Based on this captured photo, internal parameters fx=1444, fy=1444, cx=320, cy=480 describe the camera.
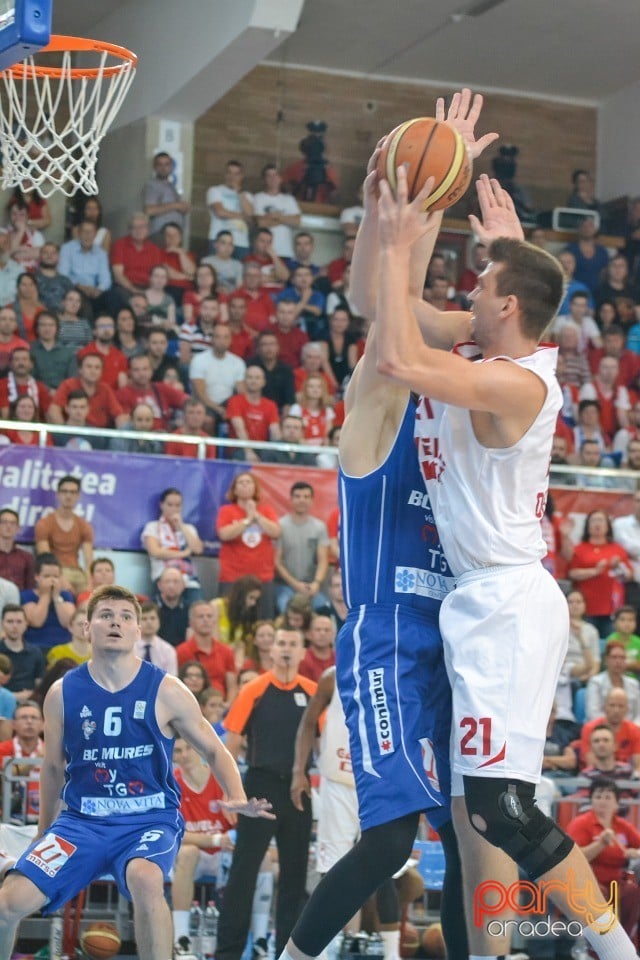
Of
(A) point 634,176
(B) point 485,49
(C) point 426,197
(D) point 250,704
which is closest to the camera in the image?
(C) point 426,197

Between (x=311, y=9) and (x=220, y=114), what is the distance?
7.41 feet

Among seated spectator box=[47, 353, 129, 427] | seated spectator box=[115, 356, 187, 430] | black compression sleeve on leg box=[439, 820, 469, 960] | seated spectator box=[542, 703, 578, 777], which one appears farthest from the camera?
seated spectator box=[115, 356, 187, 430]

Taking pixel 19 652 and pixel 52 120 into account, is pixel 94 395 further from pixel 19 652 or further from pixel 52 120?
pixel 52 120

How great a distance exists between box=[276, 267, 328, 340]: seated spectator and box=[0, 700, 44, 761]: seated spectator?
299 inches

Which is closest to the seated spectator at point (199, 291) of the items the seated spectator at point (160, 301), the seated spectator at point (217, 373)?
the seated spectator at point (160, 301)

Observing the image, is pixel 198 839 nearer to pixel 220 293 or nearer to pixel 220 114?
pixel 220 293

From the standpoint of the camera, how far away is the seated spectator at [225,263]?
1678 cm

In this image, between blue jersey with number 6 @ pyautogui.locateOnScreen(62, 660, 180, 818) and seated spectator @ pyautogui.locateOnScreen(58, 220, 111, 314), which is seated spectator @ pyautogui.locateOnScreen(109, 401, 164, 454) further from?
blue jersey with number 6 @ pyautogui.locateOnScreen(62, 660, 180, 818)

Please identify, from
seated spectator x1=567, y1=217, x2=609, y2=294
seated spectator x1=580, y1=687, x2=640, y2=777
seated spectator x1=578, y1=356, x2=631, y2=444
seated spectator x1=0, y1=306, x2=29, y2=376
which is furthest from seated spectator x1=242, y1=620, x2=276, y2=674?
seated spectator x1=567, y1=217, x2=609, y2=294

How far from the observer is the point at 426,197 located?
460 centimetres

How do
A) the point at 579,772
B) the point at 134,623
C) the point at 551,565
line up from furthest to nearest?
1. the point at 551,565
2. the point at 579,772
3. the point at 134,623

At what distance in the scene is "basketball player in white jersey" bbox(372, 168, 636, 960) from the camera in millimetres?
4477

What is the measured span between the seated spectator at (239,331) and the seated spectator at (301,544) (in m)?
2.74

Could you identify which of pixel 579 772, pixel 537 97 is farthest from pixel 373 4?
pixel 579 772
